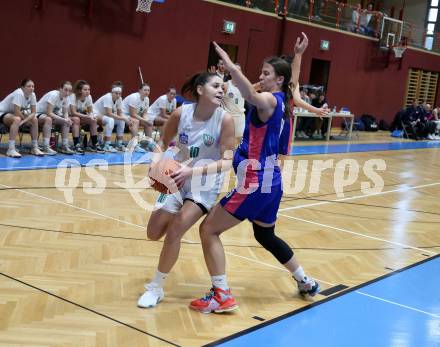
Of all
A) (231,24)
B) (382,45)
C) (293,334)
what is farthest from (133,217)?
(382,45)

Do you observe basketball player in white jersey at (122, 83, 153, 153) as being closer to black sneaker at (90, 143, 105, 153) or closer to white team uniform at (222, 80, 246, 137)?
black sneaker at (90, 143, 105, 153)

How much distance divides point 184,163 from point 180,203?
295 millimetres

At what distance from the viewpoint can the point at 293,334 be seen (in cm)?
413

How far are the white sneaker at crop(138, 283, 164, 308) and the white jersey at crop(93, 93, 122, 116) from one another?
730 centimetres

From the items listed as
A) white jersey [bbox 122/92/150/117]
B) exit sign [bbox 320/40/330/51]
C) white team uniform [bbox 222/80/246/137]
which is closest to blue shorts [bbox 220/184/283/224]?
white jersey [bbox 122/92/150/117]

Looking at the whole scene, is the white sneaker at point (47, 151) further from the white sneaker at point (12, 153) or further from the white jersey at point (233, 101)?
the white jersey at point (233, 101)

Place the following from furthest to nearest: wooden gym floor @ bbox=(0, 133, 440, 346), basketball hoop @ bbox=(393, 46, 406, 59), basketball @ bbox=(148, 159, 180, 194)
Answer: basketball hoop @ bbox=(393, 46, 406, 59) → basketball @ bbox=(148, 159, 180, 194) → wooden gym floor @ bbox=(0, 133, 440, 346)

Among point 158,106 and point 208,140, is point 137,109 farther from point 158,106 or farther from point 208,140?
point 208,140

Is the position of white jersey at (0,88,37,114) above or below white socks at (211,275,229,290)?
above

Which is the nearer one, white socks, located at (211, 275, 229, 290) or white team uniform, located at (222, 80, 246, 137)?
white socks, located at (211, 275, 229, 290)

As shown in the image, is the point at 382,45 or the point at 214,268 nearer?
the point at 214,268

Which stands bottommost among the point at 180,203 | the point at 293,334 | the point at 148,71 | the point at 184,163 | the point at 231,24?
the point at 293,334

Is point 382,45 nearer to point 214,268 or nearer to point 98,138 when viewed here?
point 98,138

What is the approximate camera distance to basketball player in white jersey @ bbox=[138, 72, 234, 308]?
4.29 m
